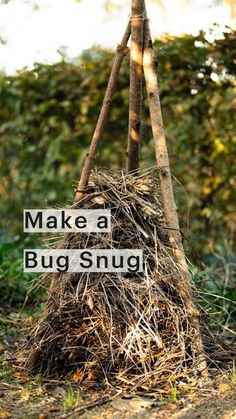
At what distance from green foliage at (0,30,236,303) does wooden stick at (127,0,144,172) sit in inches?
74.5

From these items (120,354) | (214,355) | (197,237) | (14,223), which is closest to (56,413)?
(120,354)

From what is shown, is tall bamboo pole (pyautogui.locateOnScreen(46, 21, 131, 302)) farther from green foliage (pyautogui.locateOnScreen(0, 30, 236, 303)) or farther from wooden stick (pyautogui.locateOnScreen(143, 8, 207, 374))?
green foliage (pyautogui.locateOnScreen(0, 30, 236, 303))

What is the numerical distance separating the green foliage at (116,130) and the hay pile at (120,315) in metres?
1.98

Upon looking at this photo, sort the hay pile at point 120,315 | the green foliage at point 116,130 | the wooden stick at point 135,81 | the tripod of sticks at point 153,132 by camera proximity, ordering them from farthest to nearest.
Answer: the green foliage at point 116,130 → the wooden stick at point 135,81 → the tripod of sticks at point 153,132 → the hay pile at point 120,315

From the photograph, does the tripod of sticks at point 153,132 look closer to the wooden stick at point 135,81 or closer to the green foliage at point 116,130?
the wooden stick at point 135,81

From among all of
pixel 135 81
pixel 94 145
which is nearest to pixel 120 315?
pixel 94 145

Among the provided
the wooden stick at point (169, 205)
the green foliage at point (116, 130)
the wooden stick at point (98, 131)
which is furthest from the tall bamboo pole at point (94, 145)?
the green foliage at point (116, 130)

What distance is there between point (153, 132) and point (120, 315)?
2.98ft

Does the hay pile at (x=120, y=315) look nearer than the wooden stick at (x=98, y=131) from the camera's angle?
Yes

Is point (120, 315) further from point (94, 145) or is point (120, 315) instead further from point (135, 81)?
point (135, 81)

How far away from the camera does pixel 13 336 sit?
13.0 feet

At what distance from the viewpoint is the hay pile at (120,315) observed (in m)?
2.95

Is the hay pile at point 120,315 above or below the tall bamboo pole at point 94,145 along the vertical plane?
below

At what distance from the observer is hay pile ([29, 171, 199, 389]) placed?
2.95 meters
